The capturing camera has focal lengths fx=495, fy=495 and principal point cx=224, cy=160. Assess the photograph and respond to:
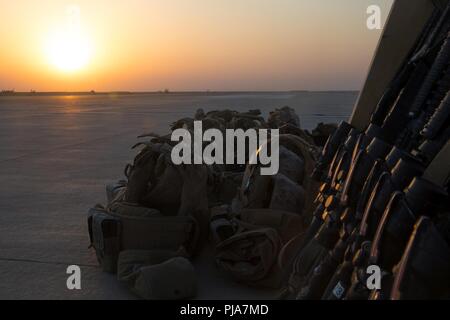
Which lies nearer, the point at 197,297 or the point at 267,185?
the point at 197,297

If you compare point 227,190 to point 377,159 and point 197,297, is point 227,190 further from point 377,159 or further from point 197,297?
point 377,159

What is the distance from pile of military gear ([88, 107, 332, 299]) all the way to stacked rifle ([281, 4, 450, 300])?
329 millimetres

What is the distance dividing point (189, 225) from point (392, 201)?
1.99 m

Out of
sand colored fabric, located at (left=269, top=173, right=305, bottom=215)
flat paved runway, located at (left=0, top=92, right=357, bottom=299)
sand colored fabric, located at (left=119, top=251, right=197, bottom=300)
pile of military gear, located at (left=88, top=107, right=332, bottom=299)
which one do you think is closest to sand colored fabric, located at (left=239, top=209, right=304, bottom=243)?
pile of military gear, located at (left=88, top=107, right=332, bottom=299)

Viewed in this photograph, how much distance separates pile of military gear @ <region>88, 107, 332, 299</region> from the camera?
3.40 metres

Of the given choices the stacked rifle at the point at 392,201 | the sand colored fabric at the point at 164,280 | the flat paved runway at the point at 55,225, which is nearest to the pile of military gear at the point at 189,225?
the sand colored fabric at the point at 164,280

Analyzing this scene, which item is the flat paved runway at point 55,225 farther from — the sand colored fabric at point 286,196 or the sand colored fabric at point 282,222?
the sand colored fabric at point 286,196

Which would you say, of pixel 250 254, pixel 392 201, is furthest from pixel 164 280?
pixel 392 201

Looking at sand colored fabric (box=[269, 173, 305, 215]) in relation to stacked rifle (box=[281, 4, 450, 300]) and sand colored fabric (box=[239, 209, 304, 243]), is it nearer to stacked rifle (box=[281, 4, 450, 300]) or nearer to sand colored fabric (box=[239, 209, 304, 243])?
sand colored fabric (box=[239, 209, 304, 243])

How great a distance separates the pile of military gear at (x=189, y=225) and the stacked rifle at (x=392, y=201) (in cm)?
33

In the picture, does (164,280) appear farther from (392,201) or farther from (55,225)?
(55,225)
